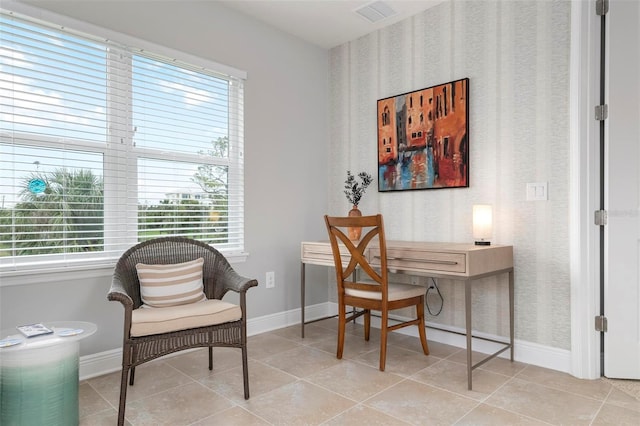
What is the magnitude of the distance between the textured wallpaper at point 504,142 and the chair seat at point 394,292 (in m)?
0.47

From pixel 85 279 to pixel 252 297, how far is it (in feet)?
4.07

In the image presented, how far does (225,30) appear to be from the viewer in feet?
10.2

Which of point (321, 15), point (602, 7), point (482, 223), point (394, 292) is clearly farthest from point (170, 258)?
point (602, 7)

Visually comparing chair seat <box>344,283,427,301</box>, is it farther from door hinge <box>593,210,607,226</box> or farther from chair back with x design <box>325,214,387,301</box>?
door hinge <box>593,210,607,226</box>

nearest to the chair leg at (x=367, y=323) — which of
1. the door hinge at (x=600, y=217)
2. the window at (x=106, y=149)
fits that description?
the window at (x=106, y=149)

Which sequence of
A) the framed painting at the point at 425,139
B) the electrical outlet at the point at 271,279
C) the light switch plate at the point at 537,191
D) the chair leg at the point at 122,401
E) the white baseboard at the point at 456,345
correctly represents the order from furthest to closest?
the electrical outlet at the point at 271,279 < the framed painting at the point at 425,139 < the light switch plate at the point at 537,191 < the white baseboard at the point at 456,345 < the chair leg at the point at 122,401

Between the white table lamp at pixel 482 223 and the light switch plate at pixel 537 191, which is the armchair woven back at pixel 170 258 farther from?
the light switch plate at pixel 537 191

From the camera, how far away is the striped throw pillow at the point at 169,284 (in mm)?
2250

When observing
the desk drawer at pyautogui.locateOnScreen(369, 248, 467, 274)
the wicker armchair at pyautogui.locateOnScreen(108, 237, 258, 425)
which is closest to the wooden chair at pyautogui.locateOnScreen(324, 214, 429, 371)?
the desk drawer at pyautogui.locateOnScreen(369, 248, 467, 274)

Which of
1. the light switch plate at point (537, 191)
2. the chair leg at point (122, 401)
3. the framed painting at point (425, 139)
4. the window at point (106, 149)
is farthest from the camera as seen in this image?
the framed painting at point (425, 139)

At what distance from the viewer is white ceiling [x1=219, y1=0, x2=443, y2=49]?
3.04 meters

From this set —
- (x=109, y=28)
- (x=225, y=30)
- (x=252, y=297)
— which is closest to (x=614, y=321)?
(x=252, y=297)

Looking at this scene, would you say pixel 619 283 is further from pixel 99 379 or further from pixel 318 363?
pixel 99 379

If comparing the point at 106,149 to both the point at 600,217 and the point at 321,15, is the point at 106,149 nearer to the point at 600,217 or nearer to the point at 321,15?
the point at 321,15
